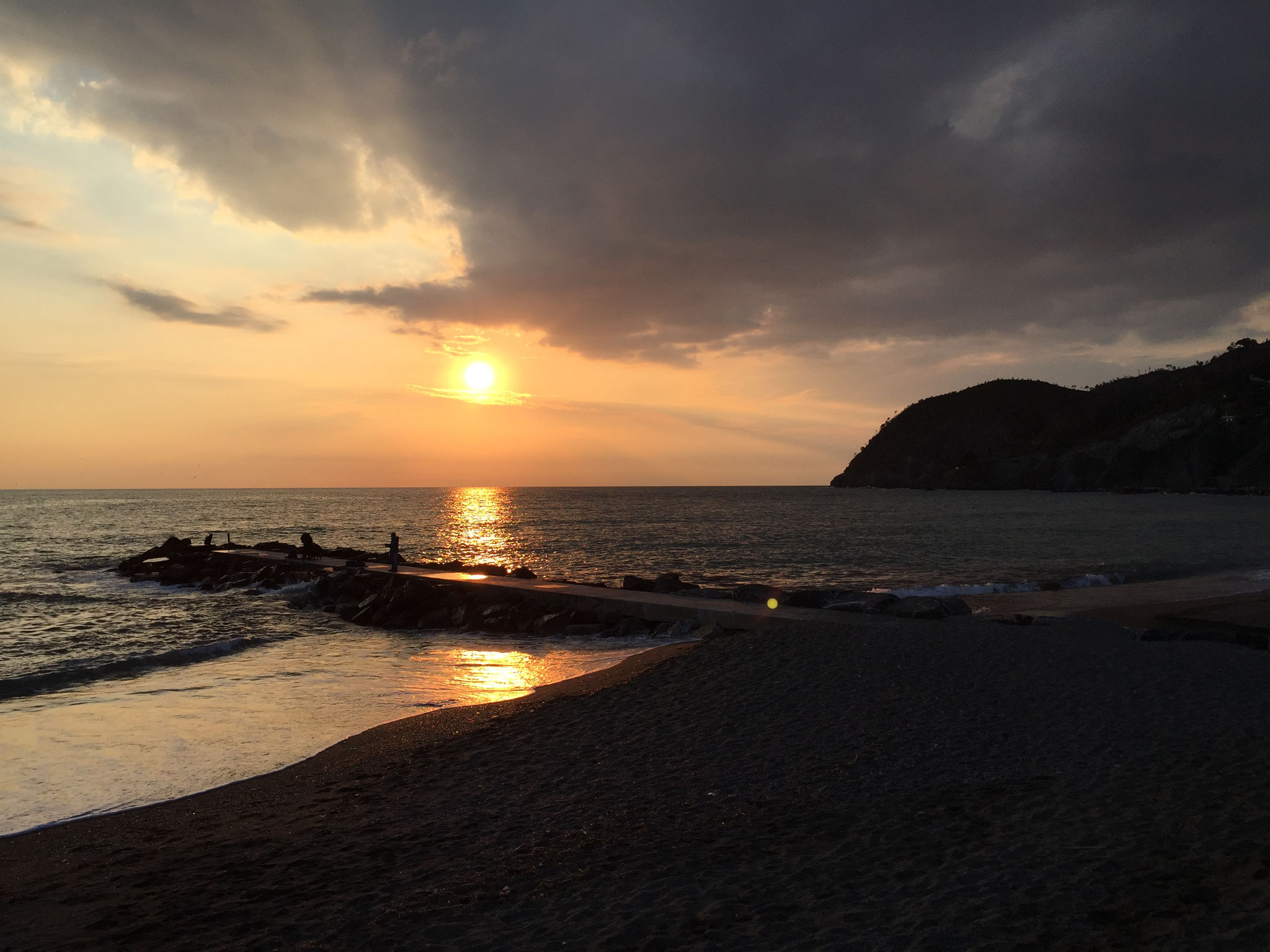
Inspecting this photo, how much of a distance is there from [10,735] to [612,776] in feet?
30.0

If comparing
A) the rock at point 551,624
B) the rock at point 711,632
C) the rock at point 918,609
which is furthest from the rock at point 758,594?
the rock at point 551,624

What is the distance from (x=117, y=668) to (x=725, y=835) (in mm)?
14461

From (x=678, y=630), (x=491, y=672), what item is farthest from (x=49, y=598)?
(x=678, y=630)

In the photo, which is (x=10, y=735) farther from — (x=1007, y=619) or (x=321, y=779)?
(x=1007, y=619)

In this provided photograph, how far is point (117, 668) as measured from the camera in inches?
611

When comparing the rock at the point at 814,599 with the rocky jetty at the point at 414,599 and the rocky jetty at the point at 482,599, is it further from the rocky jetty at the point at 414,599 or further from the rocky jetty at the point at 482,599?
the rocky jetty at the point at 414,599

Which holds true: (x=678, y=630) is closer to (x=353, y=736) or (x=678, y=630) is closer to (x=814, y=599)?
(x=814, y=599)

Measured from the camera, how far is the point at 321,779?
8.51 meters

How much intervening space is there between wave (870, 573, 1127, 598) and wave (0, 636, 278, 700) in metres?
19.9

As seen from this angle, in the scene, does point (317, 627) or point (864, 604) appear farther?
point (317, 627)

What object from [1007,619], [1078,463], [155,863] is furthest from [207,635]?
[1078,463]

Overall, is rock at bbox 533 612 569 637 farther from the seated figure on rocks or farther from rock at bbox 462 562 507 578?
the seated figure on rocks

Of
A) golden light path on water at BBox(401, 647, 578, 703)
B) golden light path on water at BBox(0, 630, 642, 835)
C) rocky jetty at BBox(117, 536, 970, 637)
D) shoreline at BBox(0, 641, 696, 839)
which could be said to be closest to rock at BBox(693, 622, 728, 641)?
rocky jetty at BBox(117, 536, 970, 637)

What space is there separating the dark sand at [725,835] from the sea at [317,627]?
1.78m
